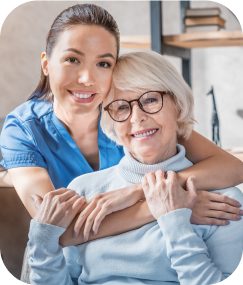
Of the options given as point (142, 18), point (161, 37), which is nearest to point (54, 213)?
point (161, 37)

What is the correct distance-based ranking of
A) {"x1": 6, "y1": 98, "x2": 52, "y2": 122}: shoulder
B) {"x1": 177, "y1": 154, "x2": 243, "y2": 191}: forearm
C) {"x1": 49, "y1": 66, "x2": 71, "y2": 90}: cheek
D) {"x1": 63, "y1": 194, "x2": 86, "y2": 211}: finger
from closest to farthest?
{"x1": 63, "y1": 194, "x2": 86, "y2": 211}: finger → {"x1": 177, "y1": 154, "x2": 243, "y2": 191}: forearm → {"x1": 49, "y1": 66, "x2": 71, "y2": 90}: cheek → {"x1": 6, "y1": 98, "x2": 52, "y2": 122}: shoulder

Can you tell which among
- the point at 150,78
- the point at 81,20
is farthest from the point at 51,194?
the point at 81,20

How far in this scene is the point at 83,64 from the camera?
3.78 feet

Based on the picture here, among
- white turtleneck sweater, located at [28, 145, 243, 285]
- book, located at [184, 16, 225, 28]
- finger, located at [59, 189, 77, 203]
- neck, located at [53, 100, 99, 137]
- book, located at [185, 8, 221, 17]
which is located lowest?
white turtleneck sweater, located at [28, 145, 243, 285]

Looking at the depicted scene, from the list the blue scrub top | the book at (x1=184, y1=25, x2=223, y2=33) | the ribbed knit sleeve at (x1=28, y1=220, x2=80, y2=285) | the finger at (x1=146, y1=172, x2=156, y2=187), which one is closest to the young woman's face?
the blue scrub top

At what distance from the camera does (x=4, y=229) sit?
150cm

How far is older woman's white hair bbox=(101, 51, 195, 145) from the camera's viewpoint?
1093mm

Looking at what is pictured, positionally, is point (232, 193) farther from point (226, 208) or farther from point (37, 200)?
point (37, 200)

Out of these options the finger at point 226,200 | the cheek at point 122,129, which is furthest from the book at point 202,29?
the finger at point 226,200

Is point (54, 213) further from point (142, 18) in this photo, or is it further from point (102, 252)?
point (142, 18)

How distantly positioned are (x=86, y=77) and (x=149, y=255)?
2.01 feet

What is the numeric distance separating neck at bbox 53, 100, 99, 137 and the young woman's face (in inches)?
8.1

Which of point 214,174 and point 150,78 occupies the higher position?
point 150,78

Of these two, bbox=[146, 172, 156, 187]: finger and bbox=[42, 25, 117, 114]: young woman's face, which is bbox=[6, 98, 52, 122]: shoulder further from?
bbox=[146, 172, 156, 187]: finger
